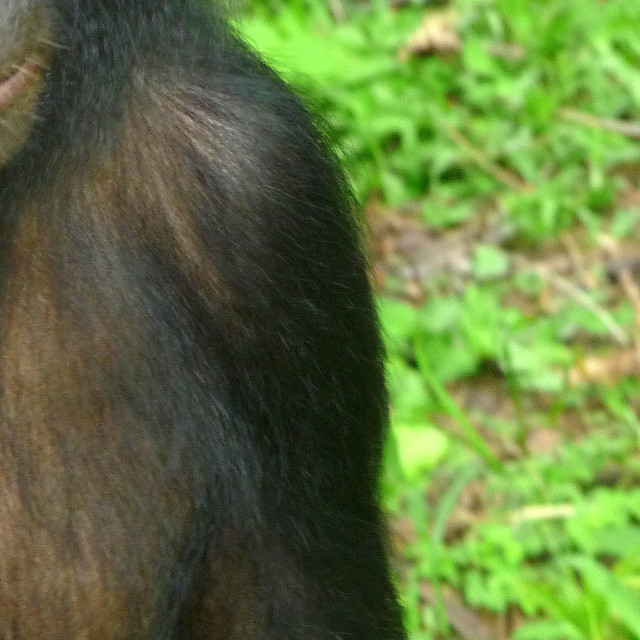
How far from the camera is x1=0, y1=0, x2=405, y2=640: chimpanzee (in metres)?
1.30

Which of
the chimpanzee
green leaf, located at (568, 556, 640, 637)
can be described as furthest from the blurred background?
the chimpanzee

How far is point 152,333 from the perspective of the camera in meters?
1.32

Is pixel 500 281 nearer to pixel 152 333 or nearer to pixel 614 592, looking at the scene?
pixel 614 592

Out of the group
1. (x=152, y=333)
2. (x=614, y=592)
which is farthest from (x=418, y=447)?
(x=152, y=333)

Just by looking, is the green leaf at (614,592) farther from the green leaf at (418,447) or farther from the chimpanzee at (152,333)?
the chimpanzee at (152,333)

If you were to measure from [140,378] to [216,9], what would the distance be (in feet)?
1.58

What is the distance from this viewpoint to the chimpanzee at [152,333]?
51.3 inches

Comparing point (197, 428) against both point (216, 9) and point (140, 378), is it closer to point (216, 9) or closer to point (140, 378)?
point (140, 378)

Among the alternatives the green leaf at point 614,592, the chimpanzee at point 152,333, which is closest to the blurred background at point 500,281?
the green leaf at point 614,592

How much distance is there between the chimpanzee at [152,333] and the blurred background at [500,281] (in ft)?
0.80

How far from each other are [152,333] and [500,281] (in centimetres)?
173

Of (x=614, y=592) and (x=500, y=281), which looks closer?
(x=614, y=592)

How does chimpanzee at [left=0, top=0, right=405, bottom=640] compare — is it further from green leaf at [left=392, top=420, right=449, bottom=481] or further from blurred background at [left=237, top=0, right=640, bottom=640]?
green leaf at [left=392, top=420, right=449, bottom=481]

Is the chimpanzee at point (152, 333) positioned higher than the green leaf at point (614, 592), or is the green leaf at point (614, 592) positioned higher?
the chimpanzee at point (152, 333)
